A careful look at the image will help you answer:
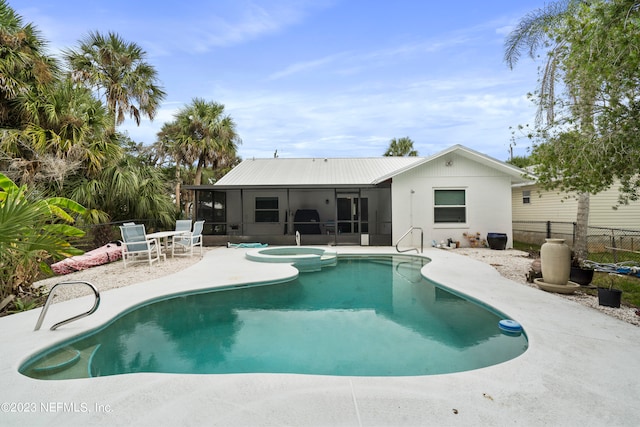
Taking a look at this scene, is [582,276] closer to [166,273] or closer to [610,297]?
[610,297]

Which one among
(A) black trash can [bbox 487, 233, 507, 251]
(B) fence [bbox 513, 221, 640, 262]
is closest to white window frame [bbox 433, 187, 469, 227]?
(A) black trash can [bbox 487, 233, 507, 251]

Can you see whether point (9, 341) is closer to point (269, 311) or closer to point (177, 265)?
point (269, 311)

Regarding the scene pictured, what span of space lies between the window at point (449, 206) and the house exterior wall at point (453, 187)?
0.18 meters

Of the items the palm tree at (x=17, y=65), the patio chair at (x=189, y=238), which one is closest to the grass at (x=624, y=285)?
the patio chair at (x=189, y=238)

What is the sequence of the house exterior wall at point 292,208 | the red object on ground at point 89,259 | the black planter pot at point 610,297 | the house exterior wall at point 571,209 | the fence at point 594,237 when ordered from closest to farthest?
the black planter pot at point 610,297
the red object on ground at point 89,259
the fence at point 594,237
the house exterior wall at point 571,209
the house exterior wall at point 292,208

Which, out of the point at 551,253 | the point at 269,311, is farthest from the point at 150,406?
the point at 551,253

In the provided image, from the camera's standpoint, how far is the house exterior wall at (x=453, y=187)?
13.0m

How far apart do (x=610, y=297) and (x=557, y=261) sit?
3.34ft

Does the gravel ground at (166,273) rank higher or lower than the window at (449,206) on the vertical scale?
lower

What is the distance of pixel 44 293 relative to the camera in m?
5.91

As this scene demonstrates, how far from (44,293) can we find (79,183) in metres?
6.44

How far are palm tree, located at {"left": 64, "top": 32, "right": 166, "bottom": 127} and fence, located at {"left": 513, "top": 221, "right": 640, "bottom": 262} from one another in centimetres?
1978

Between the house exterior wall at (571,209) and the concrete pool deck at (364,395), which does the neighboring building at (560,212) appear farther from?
the concrete pool deck at (364,395)

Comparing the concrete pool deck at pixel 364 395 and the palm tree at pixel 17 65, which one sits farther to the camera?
the palm tree at pixel 17 65
